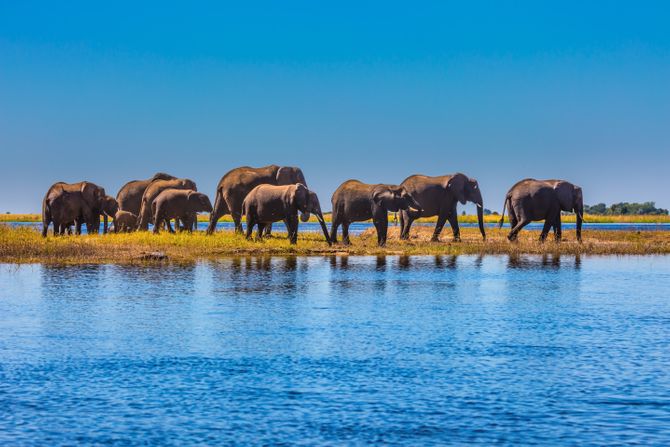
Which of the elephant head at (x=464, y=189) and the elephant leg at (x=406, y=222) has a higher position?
the elephant head at (x=464, y=189)

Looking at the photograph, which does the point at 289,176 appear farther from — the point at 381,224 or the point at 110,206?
the point at 110,206

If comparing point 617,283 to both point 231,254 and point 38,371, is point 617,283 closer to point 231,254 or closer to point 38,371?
point 231,254

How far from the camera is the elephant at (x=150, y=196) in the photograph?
4119 centimetres

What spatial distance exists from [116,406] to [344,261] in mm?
19511

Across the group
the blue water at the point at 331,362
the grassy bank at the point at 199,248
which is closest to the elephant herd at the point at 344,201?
the grassy bank at the point at 199,248

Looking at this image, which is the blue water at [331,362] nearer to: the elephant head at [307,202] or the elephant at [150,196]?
the elephant head at [307,202]

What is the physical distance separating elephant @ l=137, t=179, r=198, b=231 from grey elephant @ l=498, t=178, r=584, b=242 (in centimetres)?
1444

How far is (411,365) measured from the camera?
1215cm

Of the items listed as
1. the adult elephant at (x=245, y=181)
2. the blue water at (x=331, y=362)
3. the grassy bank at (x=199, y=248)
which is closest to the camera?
the blue water at (x=331, y=362)

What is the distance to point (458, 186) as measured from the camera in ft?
133

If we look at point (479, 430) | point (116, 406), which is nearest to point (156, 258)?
point (116, 406)

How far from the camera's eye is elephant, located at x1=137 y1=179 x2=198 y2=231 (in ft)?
135

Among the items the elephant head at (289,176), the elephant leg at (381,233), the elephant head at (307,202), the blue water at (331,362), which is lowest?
the blue water at (331,362)

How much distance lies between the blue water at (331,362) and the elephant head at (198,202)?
51.7 ft
